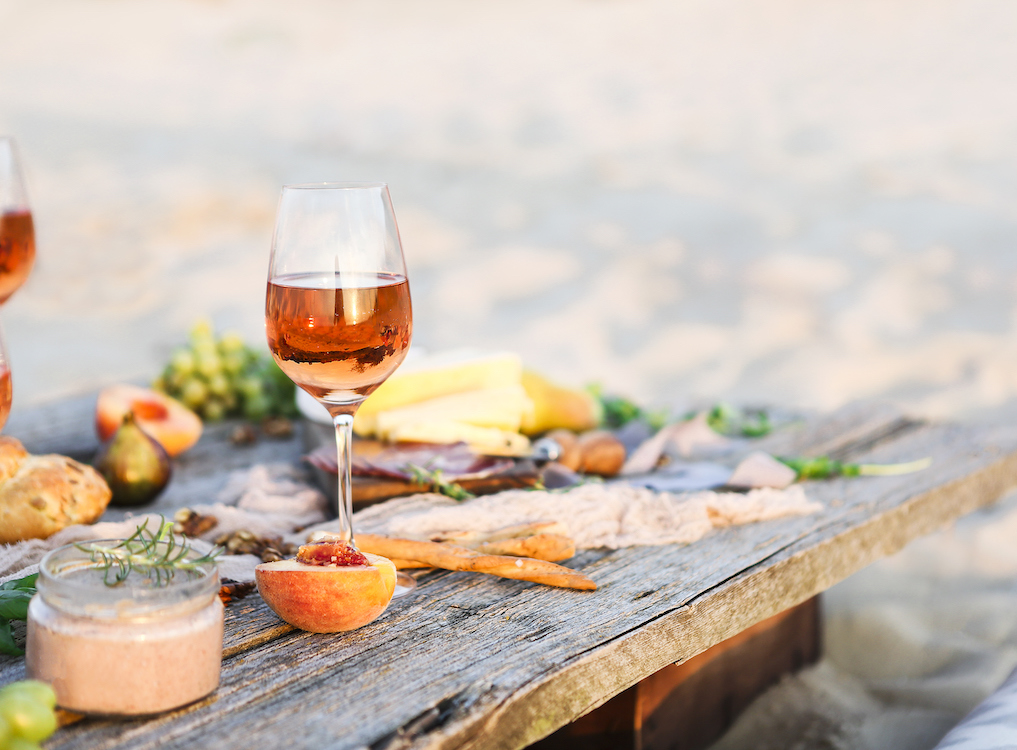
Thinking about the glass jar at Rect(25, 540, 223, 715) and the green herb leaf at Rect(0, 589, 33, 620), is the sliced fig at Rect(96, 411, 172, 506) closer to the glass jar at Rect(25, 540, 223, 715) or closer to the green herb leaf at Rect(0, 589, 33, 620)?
the green herb leaf at Rect(0, 589, 33, 620)

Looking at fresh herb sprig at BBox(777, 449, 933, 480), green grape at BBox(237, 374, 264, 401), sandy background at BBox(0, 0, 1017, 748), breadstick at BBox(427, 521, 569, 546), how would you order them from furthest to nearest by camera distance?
sandy background at BBox(0, 0, 1017, 748) → green grape at BBox(237, 374, 264, 401) → fresh herb sprig at BBox(777, 449, 933, 480) → breadstick at BBox(427, 521, 569, 546)

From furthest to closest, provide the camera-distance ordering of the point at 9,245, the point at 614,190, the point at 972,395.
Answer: the point at 614,190
the point at 972,395
the point at 9,245

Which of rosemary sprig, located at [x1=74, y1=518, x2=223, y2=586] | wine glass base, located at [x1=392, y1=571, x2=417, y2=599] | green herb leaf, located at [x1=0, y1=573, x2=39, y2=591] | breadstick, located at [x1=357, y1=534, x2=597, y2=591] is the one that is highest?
rosemary sprig, located at [x1=74, y1=518, x2=223, y2=586]

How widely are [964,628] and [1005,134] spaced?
3874 millimetres

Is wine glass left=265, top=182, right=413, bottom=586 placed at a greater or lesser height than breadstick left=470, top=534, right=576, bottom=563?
greater

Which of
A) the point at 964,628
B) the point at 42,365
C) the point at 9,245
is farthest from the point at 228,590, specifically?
the point at 42,365

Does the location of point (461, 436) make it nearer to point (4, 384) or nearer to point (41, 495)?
point (41, 495)

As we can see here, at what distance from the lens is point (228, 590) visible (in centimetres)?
120

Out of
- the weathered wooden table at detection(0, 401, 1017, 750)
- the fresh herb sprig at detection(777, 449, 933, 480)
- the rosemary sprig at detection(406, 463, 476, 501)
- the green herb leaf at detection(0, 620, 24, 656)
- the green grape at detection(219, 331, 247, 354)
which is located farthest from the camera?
the green grape at detection(219, 331, 247, 354)

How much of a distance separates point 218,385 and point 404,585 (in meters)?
1.17

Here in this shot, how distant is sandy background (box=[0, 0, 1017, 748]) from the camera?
5086 millimetres

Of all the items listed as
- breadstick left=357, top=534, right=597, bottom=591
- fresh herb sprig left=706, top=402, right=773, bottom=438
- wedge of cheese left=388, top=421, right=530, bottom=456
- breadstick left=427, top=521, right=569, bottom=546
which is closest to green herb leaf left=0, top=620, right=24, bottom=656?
breadstick left=357, top=534, right=597, bottom=591

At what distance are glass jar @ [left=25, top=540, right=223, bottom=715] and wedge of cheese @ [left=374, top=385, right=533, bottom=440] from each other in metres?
0.91

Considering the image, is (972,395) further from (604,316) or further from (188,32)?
(188,32)
